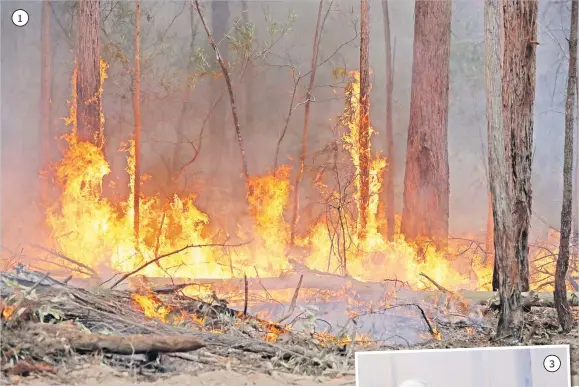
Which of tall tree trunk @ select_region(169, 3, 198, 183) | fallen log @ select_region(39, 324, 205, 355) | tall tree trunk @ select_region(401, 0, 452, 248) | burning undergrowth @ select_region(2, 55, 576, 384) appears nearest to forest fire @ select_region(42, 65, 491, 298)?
burning undergrowth @ select_region(2, 55, 576, 384)

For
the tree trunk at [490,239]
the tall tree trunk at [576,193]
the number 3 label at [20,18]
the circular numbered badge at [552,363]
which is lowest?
the circular numbered badge at [552,363]

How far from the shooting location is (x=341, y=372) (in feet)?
14.9

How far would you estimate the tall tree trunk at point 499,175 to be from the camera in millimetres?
4988

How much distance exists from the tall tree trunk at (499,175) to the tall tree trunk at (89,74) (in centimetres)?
262

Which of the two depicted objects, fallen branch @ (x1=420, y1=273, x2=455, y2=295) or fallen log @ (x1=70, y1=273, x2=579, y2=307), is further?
fallen branch @ (x1=420, y1=273, x2=455, y2=295)

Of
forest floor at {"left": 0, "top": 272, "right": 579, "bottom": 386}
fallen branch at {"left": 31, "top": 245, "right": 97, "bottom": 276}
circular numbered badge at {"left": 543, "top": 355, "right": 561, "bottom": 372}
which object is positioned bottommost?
circular numbered badge at {"left": 543, "top": 355, "right": 561, "bottom": 372}

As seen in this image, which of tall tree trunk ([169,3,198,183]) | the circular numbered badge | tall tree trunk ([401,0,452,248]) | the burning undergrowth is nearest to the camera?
the burning undergrowth

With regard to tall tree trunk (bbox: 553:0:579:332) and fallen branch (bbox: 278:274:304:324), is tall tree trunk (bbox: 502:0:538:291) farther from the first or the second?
fallen branch (bbox: 278:274:304:324)

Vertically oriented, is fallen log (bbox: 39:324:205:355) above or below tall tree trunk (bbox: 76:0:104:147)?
below

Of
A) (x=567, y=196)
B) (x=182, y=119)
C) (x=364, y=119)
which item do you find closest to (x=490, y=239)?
(x=567, y=196)

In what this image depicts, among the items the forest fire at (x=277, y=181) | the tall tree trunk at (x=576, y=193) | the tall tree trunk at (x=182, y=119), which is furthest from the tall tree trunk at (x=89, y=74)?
the tall tree trunk at (x=576, y=193)

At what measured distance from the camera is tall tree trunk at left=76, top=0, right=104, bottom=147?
16.4ft

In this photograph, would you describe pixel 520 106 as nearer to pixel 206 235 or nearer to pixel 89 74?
pixel 206 235

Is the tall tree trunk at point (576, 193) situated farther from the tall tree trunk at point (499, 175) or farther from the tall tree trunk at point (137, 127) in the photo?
the tall tree trunk at point (137, 127)
